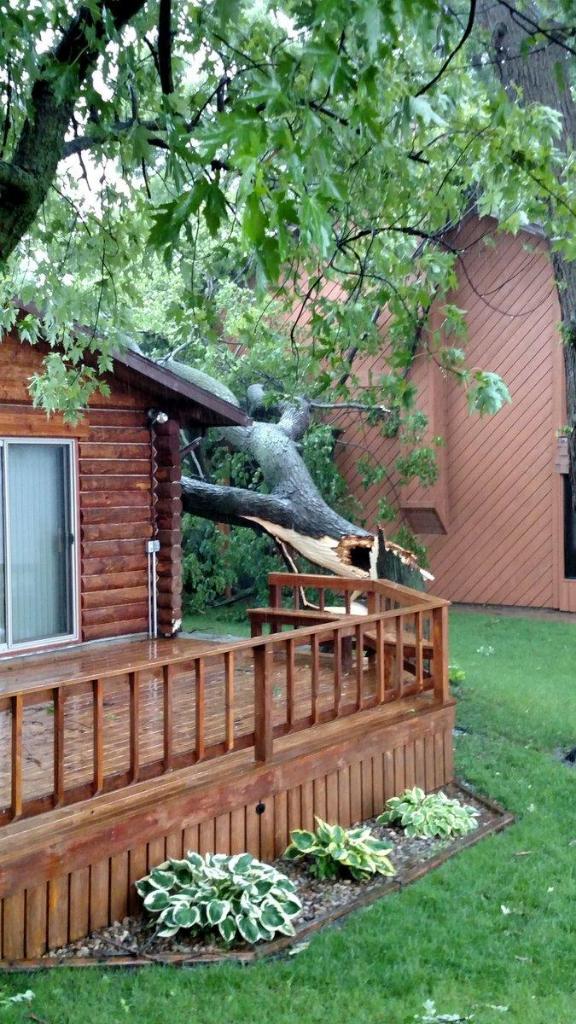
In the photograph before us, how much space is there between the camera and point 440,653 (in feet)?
25.6

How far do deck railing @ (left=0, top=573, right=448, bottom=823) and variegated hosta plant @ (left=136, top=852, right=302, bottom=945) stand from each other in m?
0.53

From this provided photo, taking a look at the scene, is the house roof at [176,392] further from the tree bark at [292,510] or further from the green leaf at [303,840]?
the green leaf at [303,840]

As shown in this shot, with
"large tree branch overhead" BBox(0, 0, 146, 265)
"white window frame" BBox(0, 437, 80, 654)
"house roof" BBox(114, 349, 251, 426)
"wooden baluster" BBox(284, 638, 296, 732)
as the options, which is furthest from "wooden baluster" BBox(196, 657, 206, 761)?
"house roof" BBox(114, 349, 251, 426)

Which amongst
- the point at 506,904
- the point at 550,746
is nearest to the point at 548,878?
the point at 506,904

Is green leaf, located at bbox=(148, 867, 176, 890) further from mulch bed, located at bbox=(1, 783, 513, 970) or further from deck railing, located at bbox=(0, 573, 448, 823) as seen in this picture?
deck railing, located at bbox=(0, 573, 448, 823)

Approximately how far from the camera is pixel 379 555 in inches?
400

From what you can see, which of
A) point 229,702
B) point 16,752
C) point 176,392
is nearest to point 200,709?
point 229,702

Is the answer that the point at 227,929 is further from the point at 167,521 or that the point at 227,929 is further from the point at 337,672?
the point at 167,521

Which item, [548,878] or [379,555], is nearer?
[548,878]

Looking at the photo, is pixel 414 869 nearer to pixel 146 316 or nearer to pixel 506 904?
pixel 506 904

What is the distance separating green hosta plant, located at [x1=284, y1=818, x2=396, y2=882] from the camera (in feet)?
19.2

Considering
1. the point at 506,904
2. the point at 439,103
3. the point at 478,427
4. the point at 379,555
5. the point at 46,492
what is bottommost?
the point at 506,904

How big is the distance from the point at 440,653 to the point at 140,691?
90.1 inches

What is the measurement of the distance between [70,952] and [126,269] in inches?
176
